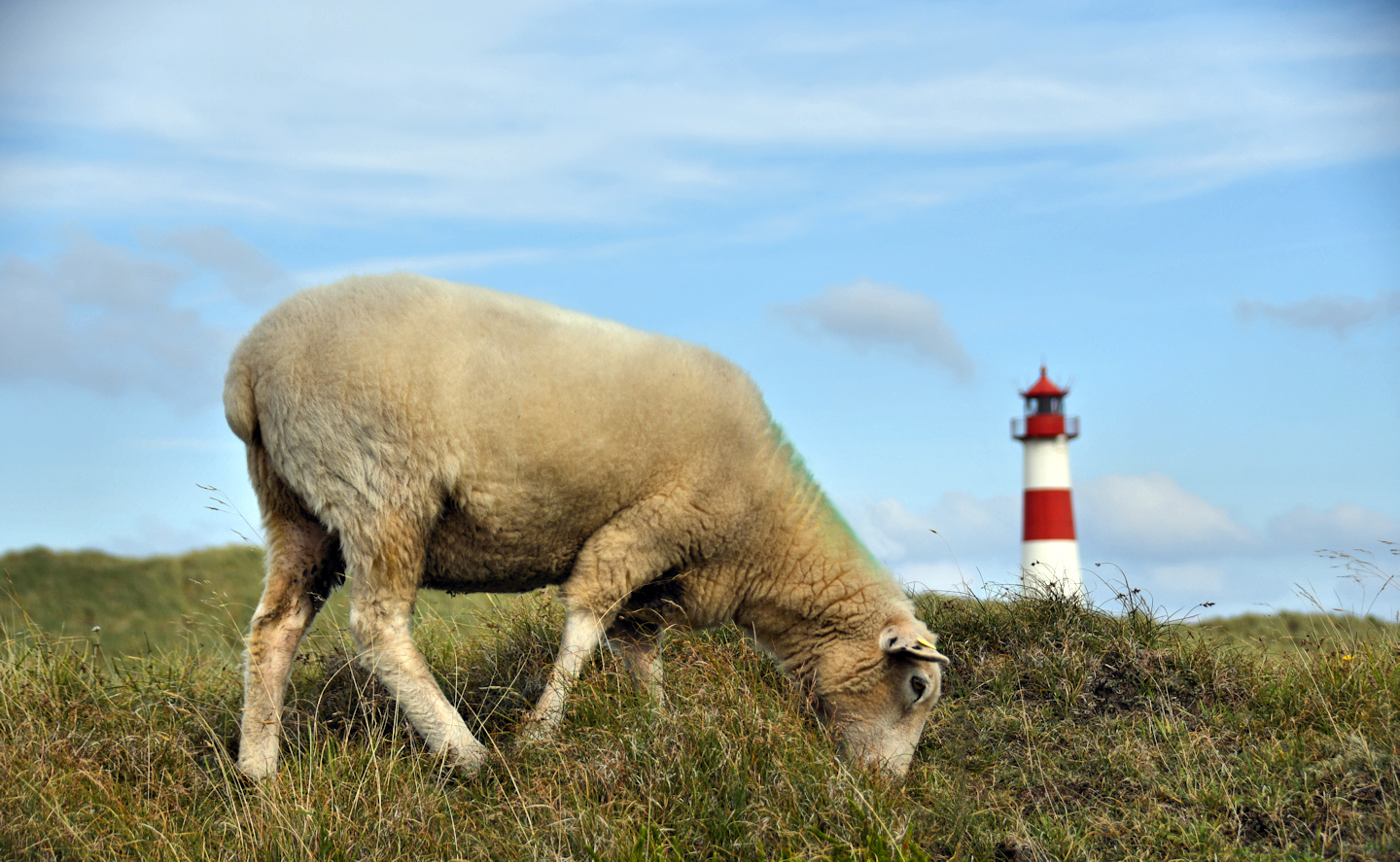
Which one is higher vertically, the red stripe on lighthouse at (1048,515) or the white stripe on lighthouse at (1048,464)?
the white stripe on lighthouse at (1048,464)

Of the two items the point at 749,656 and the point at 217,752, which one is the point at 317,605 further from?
the point at 749,656

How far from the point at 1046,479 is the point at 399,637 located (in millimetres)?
19343

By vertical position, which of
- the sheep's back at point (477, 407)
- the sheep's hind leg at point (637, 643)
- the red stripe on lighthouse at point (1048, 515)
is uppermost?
the sheep's back at point (477, 407)

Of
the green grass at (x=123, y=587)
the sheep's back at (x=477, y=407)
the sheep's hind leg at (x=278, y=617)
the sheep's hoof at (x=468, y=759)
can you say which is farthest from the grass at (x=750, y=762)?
the green grass at (x=123, y=587)

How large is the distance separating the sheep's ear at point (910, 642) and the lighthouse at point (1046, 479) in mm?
14942

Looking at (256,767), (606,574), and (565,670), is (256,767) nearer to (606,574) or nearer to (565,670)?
(565,670)

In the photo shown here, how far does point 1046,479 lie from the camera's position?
73.4ft

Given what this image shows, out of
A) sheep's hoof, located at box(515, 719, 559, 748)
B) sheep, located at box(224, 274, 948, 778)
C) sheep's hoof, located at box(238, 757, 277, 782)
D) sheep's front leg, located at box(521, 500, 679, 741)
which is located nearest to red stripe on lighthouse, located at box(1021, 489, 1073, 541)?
sheep, located at box(224, 274, 948, 778)

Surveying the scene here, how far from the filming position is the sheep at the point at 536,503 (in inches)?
204

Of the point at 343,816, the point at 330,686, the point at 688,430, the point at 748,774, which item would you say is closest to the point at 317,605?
the point at 330,686

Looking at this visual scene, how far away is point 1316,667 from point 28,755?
725 cm

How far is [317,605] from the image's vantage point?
5945mm

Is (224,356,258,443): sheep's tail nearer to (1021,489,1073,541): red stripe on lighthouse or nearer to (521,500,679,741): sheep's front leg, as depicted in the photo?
(521,500,679,741): sheep's front leg

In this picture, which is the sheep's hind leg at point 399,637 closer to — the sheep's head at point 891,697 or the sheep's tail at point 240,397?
the sheep's tail at point 240,397
